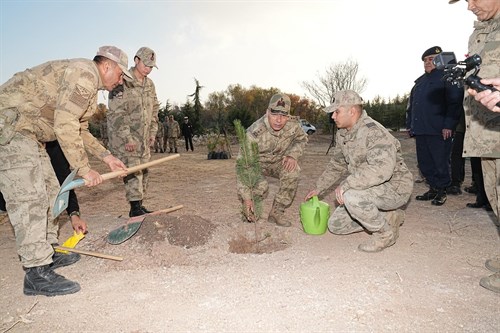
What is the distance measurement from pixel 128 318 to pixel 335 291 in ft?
4.50

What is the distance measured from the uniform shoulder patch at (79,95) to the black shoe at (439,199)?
4.49 m

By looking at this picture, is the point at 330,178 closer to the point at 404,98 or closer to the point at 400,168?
the point at 400,168

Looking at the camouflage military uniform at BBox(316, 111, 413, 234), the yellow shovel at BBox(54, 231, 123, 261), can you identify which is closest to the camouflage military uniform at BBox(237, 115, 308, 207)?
the camouflage military uniform at BBox(316, 111, 413, 234)

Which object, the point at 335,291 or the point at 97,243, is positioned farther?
the point at 97,243

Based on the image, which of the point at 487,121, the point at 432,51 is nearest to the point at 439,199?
the point at 432,51

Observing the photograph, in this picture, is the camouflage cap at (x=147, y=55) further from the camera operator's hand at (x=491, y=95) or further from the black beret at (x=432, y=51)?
the black beret at (x=432, y=51)

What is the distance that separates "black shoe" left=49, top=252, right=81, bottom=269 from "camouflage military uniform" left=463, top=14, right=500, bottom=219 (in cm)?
340

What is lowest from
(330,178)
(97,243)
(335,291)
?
(335,291)

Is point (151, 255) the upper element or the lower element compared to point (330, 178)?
lower

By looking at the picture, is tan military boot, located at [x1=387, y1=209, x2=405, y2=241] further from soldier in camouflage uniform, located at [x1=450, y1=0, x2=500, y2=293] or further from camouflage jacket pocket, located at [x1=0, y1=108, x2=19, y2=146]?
camouflage jacket pocket, located at [x1=0, y1=108, x2=19, y2=146]

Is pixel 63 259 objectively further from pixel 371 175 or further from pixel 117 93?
pixel 371 175

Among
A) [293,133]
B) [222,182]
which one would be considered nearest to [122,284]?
[293,133]

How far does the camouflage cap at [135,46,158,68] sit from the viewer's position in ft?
14.2

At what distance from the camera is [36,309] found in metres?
2.45
